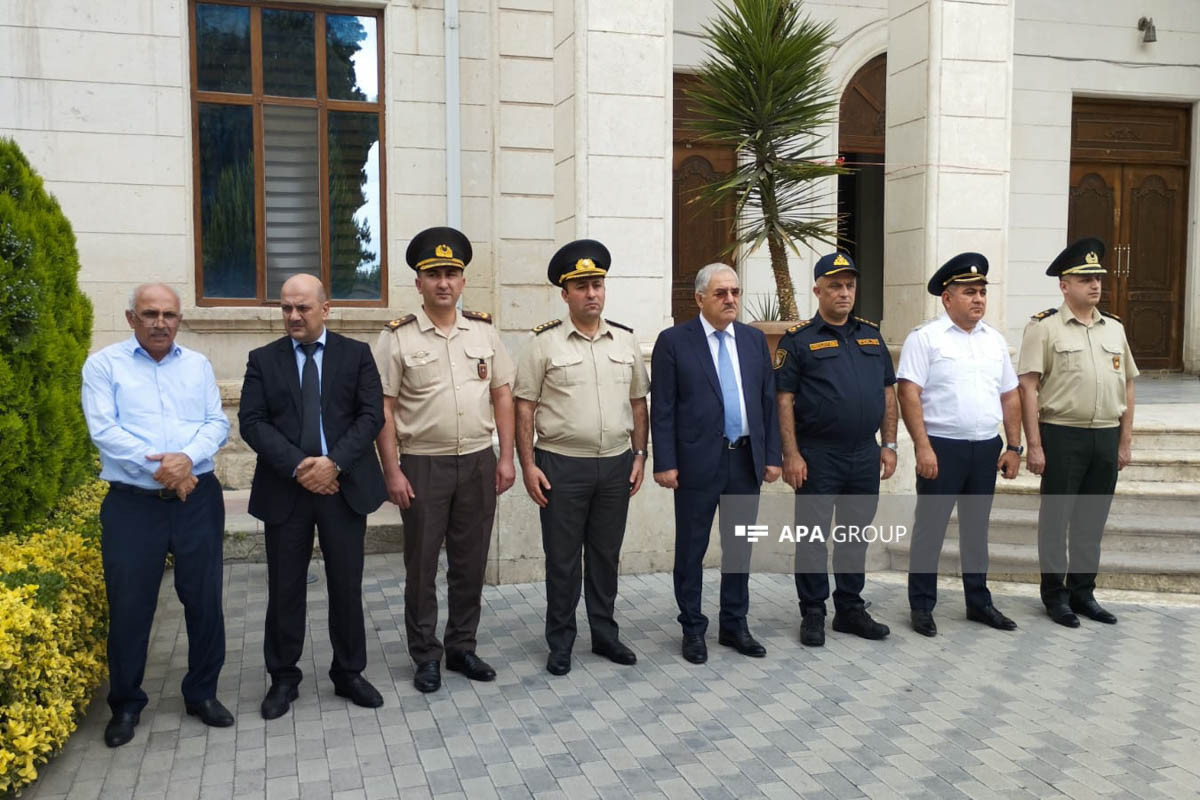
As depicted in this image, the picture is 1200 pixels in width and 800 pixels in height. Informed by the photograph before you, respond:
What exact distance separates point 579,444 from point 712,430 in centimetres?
67

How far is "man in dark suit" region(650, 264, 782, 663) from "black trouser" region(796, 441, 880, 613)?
264 millimetres

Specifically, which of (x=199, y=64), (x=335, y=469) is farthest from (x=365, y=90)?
(x=335, y=469)

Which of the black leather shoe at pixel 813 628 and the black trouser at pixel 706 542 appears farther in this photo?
the black leather shoe at pixel 813 628

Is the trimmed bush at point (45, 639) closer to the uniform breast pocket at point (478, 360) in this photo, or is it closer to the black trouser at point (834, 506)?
the uniform breast pocket at point (478, 360)

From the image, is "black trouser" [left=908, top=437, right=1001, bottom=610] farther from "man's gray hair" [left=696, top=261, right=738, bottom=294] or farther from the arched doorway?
the arched doorway

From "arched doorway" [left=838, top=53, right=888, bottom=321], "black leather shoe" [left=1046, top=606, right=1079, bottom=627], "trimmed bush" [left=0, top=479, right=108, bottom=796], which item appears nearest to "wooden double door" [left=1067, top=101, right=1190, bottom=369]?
"arched doorway" [left=838, top=53, right=888, bottom=321]

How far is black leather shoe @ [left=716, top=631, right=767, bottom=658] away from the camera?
486 centimetres

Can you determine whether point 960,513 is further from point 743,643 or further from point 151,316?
point 151,316

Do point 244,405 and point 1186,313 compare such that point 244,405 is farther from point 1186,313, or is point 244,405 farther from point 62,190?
point 1186,313

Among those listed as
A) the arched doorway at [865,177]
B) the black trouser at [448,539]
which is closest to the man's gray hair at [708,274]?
the black trouser at [448,539]

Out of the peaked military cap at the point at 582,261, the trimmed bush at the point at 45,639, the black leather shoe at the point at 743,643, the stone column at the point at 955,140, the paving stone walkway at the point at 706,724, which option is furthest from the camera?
the stone column at the point at 955,140

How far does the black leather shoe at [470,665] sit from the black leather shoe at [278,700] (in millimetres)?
742

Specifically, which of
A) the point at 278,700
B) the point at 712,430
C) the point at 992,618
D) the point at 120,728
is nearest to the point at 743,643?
the point at 712,430

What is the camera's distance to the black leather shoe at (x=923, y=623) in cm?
518
